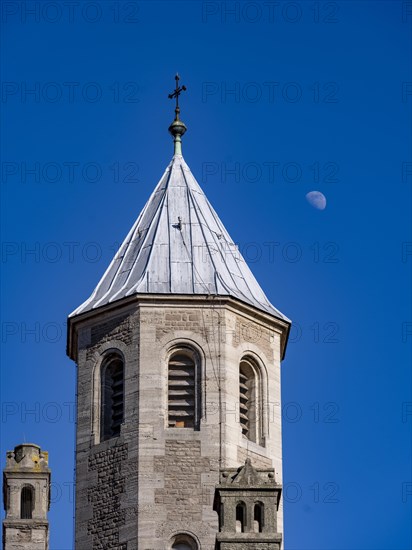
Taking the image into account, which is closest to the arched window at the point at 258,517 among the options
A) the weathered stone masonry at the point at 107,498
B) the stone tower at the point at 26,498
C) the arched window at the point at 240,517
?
the arched window at the point at 240,517

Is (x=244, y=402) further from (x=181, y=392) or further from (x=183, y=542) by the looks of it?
(x=183, y=542)

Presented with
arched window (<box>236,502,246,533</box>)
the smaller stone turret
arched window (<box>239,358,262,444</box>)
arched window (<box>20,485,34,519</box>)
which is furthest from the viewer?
arched window (<box>239,358,262,444</box>)

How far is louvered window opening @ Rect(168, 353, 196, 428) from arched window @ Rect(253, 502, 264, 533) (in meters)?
7.61

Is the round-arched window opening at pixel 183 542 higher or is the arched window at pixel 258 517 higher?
the round-arched window opening at pixel 183 542

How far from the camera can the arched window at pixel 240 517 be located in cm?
4506

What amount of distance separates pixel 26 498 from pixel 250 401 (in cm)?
703

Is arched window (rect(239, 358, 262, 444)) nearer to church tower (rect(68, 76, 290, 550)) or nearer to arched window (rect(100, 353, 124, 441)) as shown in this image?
church tower (rect(68, 76, 290, 550))

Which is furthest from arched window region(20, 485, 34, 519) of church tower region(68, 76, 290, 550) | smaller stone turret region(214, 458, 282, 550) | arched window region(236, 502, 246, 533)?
arched window region(236, 502, 246, 533)

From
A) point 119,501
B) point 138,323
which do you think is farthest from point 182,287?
point 119,501

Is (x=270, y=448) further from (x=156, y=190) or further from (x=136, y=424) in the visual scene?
(x=156, y=190)

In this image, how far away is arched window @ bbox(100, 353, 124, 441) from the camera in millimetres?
53469

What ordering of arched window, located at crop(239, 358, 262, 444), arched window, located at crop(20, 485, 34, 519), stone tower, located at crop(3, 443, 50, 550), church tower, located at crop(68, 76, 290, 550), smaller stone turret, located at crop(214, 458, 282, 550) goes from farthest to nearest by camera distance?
1. arched window, located at crop(239, 358, 262, 444)
2. church tower, located at crop(68, 76, 290, 550)
3. arched window, located at crop(20, 485, 34, 519)
4. stone tower, located at crop(3, 443, 50, 550)
5. smaller stone turret, located at crop(214, 458, 282, 550)

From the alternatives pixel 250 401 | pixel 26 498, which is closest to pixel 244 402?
pixel 250 401

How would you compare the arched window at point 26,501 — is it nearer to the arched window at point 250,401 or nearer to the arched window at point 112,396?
the arched window at point 112,396
